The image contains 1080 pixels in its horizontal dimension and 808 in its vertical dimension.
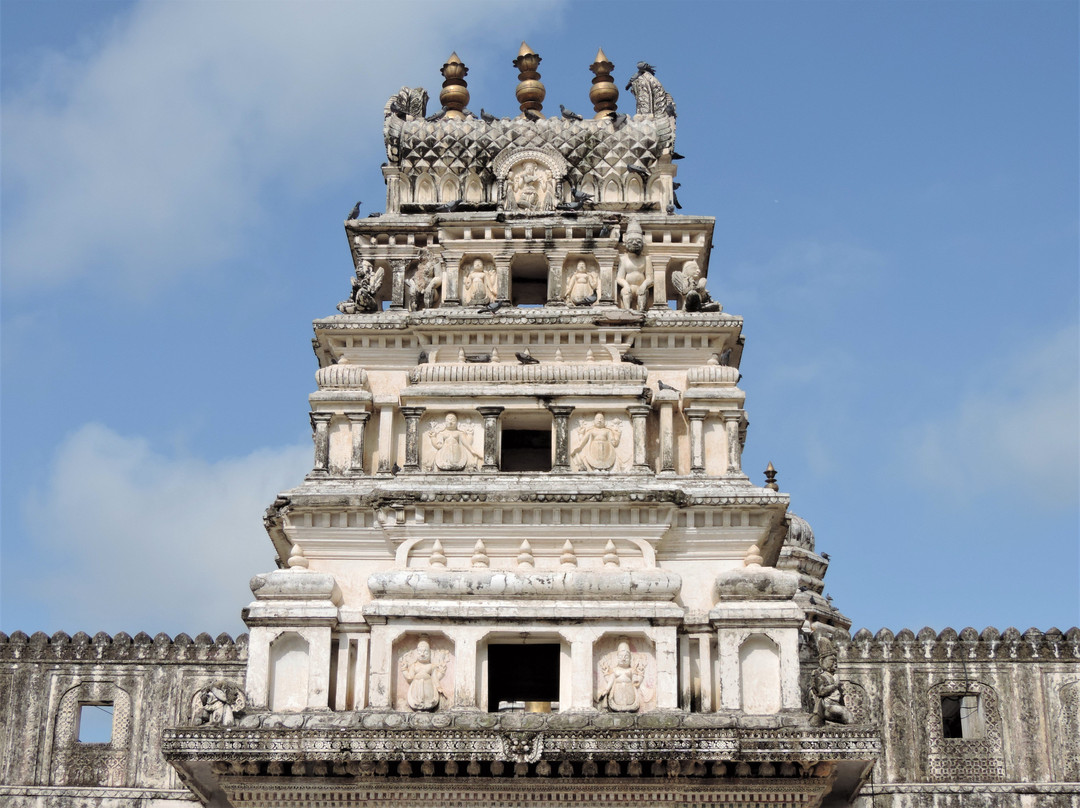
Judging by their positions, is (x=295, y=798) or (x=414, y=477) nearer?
(x=295, y=798)

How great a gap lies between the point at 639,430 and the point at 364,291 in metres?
5.52

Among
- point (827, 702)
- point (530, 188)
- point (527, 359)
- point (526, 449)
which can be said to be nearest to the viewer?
point (827, 702)

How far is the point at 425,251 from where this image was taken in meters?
29.2

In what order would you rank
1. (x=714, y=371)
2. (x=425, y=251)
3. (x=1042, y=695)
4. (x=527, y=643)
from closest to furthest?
(x=527, y=643), (x=714, y=371), (x=425, y=251), (x=1042, y=695)

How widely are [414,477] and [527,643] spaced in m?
3.27

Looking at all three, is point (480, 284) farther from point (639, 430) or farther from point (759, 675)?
point (759, 675)

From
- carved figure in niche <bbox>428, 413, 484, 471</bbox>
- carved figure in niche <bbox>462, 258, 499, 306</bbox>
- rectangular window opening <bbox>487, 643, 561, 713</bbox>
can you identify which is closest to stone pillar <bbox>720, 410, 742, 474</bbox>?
carved figure in niche <bbox>428, 413, 484, 471</bbox>

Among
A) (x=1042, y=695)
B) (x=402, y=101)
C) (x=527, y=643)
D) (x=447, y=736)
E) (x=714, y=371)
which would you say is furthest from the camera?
(x=1042, y=695)

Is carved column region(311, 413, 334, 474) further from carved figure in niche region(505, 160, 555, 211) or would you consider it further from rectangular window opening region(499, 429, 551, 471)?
carved figure in niche region(505, 160, 555, 211)

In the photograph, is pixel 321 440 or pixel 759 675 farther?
pixel 321 440

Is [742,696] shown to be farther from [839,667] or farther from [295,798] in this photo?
[839,667]

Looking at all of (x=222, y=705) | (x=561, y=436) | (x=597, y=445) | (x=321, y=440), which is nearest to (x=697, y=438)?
(x=597, y=445)

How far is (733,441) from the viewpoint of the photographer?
88.2ft

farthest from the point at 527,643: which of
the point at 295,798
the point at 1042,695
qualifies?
the point at 1042,695
